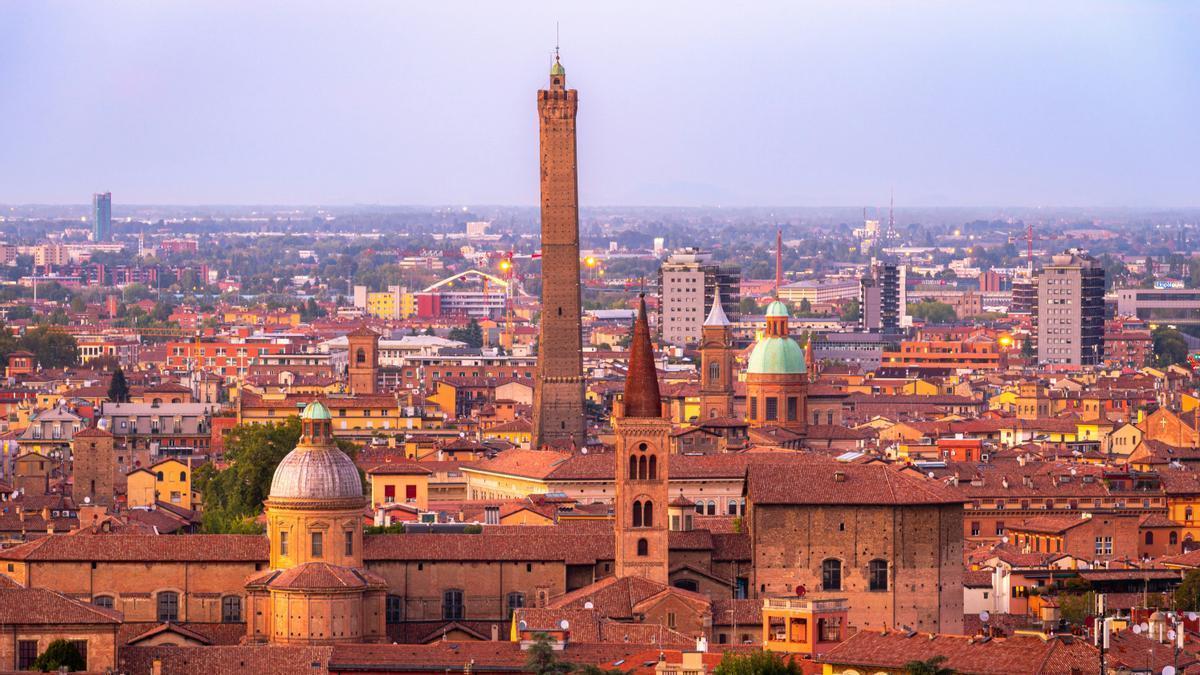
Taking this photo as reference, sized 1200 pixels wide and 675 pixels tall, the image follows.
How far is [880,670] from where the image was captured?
137ft

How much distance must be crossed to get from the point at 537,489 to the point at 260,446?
6883mm

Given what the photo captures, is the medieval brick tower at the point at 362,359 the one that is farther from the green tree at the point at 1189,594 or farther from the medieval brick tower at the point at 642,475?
the green tree at the point at 1189,594

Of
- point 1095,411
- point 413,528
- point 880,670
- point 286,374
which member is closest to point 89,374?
point 286,374

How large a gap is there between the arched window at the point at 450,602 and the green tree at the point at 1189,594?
32.9 feet

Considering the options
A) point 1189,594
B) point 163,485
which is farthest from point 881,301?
point 1189,594

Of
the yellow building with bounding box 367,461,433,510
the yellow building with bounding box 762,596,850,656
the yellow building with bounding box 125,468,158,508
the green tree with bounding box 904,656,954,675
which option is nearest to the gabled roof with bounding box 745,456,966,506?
the yellow building with bounding box 762,596,850,656

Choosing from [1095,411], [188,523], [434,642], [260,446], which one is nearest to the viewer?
[434,642]

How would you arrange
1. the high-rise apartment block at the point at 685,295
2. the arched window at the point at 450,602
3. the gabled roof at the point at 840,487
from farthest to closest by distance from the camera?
1. the high-rise apartment block at the point at 685,295
2. the gabled roof at the point at 840,487
3. the arched window at the point at 450,602

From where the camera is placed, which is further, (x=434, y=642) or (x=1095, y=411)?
(x=1095, y=411)

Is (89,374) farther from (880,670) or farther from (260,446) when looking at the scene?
(880,670)

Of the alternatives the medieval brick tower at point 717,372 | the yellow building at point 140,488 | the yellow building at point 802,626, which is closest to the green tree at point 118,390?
the medieval brick tower at point 717,372

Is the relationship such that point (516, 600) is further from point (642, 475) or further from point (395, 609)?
point (642, 475)

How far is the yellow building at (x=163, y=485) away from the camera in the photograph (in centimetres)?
7562

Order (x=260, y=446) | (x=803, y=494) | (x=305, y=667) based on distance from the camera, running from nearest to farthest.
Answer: (x=305, y=667)
(x=803, y=494)
(x=260, y=446)
